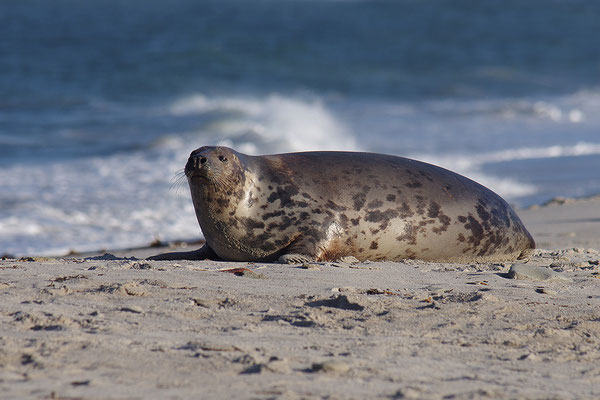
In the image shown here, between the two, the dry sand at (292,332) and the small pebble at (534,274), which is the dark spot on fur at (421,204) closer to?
the dry sand at (292,332)

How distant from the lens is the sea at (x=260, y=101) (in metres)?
9.95

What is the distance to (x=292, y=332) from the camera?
315 cm

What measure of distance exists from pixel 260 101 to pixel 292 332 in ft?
65.9

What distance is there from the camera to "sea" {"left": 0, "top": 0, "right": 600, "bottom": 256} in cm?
995

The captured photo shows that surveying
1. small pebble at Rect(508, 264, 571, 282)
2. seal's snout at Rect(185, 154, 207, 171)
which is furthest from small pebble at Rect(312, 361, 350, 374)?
seal's snout at Rect(185, 154, 207, 171)

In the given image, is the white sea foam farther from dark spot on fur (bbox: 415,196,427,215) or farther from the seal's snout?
the seal's snout

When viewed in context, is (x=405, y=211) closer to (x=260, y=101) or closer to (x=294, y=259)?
(x=294, y=259)

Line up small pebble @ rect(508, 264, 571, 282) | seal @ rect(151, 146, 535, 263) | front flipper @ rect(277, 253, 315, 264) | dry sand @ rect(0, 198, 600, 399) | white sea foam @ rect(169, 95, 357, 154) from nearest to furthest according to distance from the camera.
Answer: dry sand @ rect(0, 198, 600, 399)
small pebble @ rect(508, 264, 571, 282)
front flipper @ rect(277, 253, 315, 264)
seal @ rect(151, 146, 535, 263)
white sea foam @ rect(169, 95, 357, 154)

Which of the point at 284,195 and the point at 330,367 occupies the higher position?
the point at 284,195

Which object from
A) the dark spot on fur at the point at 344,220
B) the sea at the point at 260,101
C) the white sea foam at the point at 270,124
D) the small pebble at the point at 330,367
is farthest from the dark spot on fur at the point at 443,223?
the white sea foam at the point at 270,124

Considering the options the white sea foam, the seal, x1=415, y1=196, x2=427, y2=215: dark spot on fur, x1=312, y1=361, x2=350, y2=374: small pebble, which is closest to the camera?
x1=312, y1=361, x2=350, y2=374: small pebble

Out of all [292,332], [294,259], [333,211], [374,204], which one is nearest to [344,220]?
[333,211]

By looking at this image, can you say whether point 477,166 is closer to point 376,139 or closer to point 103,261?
point 376,139

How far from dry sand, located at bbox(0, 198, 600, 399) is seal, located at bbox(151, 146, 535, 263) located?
499 mm
